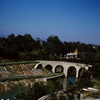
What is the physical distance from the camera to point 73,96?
2116 centimetres

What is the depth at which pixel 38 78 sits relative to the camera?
39.4m

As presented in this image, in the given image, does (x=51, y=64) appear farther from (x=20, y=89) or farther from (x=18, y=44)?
(x=20, y=89)

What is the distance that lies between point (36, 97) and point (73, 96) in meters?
4.06

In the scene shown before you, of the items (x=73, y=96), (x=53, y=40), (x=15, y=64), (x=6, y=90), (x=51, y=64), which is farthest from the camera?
(x=53, y=40)

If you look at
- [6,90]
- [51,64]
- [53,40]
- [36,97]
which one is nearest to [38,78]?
[6,90]

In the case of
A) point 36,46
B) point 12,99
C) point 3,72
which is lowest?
point 12,99

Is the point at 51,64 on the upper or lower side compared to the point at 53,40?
lower

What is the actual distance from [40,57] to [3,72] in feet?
68.1

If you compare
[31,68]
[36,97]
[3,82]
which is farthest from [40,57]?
[36,97]

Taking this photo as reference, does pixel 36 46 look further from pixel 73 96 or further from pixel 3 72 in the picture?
pixel 73 96

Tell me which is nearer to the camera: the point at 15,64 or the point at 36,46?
the point at 15,64

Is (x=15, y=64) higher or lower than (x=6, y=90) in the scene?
higher

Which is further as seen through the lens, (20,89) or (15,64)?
(15,64)

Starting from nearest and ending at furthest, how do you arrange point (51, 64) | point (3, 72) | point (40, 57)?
point (3, 72)
point (51, 64)
point (40, 57)
